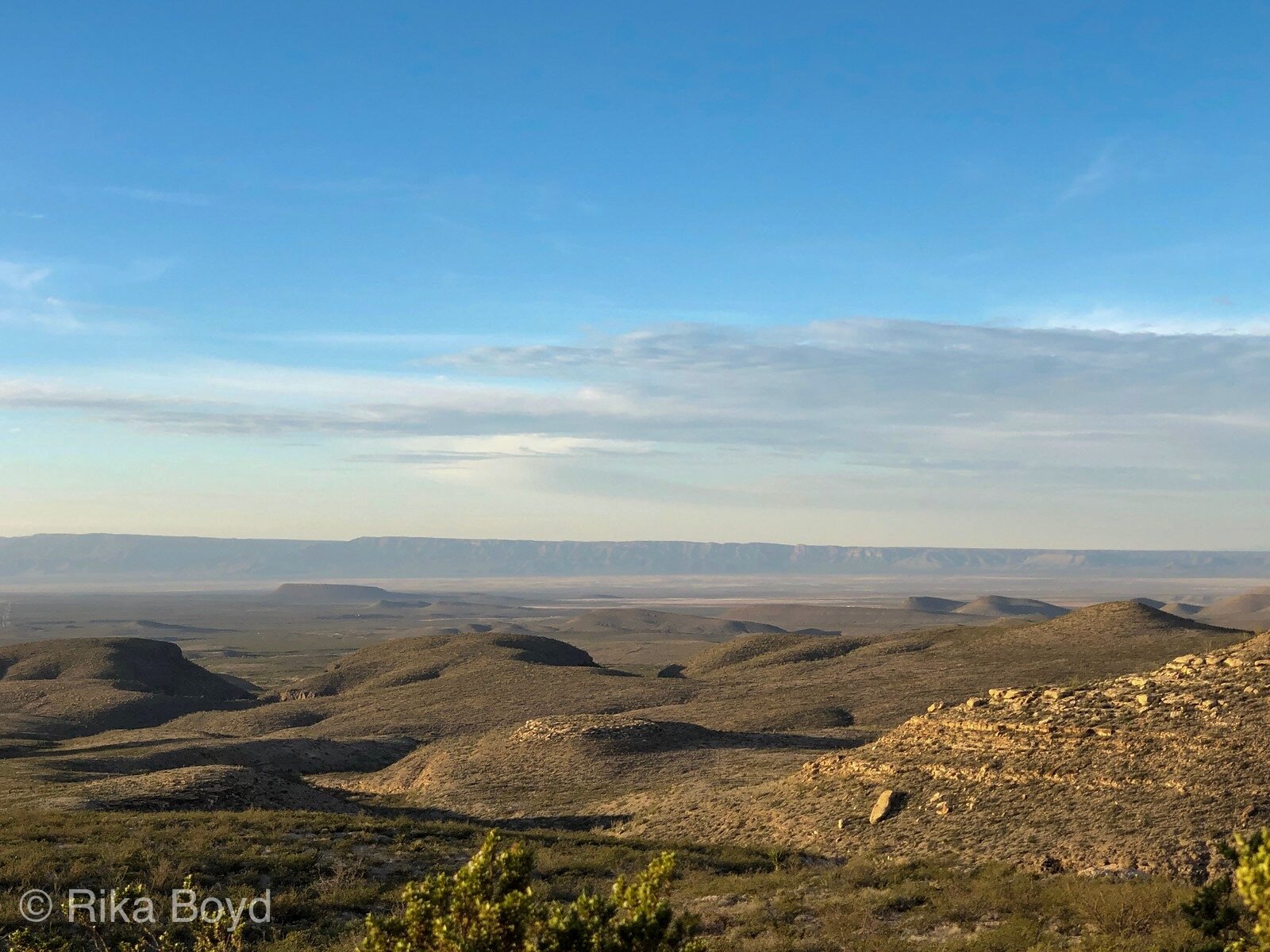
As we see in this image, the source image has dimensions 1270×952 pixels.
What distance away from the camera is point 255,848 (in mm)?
19016

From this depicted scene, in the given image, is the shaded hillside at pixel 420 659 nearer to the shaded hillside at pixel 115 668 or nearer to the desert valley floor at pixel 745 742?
the desert valley floor at pixel 745 742

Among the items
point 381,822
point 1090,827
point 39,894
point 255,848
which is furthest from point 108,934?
point 1090,827

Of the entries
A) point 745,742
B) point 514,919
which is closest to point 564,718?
point 745,742

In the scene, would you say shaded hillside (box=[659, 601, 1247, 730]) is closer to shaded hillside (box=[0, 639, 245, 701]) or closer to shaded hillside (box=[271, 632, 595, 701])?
shaded hillside (box=[271, 632, 595, 701])

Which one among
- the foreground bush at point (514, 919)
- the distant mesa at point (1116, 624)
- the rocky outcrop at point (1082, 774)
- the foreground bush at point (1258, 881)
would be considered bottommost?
the distant mesa at point (1116, 624)

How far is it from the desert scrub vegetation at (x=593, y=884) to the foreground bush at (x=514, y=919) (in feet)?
11.6

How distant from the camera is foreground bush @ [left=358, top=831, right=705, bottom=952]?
21.1ft

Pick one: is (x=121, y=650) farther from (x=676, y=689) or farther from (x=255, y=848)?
(x=255, y=848)

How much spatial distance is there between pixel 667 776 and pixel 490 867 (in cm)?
2562

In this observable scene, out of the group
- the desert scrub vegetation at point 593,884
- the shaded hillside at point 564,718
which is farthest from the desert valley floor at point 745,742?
the desert scrub vegetation at point 593,884

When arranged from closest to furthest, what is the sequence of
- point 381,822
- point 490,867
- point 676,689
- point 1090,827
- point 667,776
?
point 490,867 → point 1090,827 → point 381,822 → point 667,776 → point 676,689

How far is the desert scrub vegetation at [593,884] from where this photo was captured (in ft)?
44.9

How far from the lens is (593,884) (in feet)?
59.3

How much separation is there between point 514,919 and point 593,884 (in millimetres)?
12391
